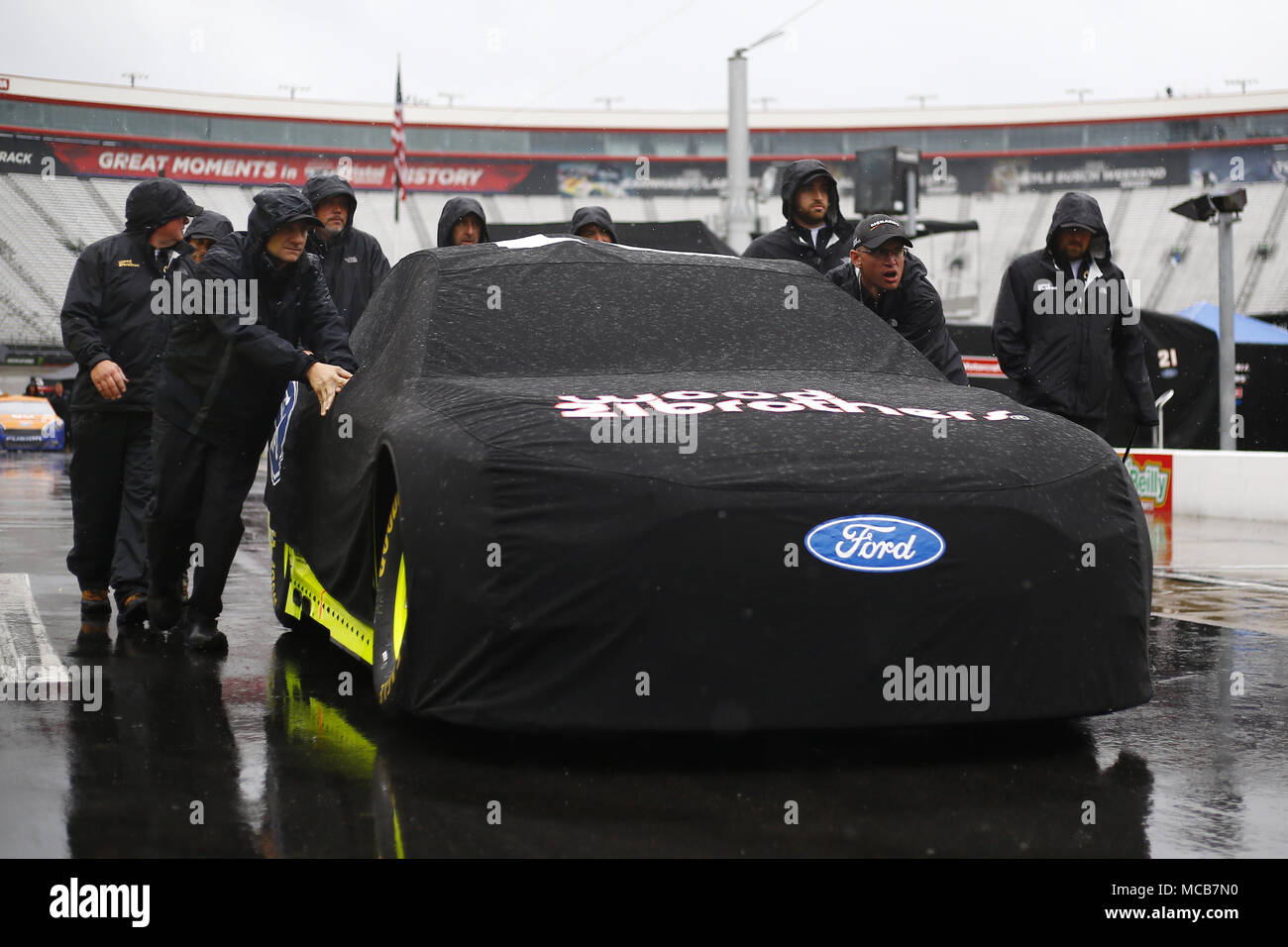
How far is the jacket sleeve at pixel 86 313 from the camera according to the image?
657 centimetres

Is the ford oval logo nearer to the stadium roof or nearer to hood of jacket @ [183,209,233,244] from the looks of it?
hood of jacket @ [183,209,233,244]

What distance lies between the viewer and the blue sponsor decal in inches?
229

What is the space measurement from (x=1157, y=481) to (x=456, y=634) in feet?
41.9

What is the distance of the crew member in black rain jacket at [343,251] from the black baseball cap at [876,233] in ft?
7.60

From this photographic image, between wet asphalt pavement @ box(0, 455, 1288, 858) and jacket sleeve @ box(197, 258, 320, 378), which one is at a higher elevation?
jacket sleeve @ box(197, 258, 320, 378)

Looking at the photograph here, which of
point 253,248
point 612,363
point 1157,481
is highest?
point 253,248

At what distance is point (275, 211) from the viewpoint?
577 centimetres

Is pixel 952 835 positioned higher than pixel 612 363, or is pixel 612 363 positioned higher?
pixel 612 363

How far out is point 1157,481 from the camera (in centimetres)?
1528

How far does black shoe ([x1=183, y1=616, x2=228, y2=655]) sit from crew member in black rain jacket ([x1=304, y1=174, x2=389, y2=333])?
1837mm

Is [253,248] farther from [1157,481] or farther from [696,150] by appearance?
[696,150]

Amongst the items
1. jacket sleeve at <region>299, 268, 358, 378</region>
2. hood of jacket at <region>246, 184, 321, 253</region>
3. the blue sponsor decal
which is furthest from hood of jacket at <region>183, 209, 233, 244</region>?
the blue sponsor decal

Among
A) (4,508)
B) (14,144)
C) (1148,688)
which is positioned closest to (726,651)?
(1148,688)
